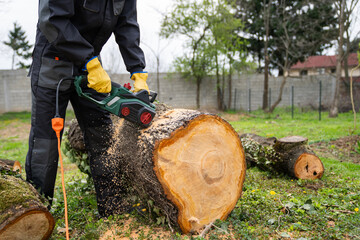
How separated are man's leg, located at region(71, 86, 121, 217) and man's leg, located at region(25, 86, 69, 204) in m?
0.23

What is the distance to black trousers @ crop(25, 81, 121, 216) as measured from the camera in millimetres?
2117

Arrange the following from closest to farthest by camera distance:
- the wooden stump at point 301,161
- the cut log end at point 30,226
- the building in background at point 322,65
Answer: the cut log end at point 30,226, the wooden stump at point 301,161, the building in background at point 322,65

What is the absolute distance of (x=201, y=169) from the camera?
202 cm

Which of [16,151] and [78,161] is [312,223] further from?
[16,151]

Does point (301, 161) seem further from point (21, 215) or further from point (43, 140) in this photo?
point (21, 215)

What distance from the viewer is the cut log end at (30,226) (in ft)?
5.33

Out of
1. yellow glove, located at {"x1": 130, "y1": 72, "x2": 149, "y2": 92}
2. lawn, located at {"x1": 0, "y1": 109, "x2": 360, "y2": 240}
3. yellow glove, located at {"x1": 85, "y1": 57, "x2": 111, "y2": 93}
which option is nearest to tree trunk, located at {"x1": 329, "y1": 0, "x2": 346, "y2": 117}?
lawn, located at {"x1": 0, "y1": 109, "x2": 360, "y2": 240}

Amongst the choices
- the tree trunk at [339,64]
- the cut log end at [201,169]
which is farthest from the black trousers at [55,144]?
the tree trunk at [339,64]

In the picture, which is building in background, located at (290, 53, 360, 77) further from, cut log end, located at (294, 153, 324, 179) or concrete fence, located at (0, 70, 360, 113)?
cut log end, located at (294, 153, 324, 179)

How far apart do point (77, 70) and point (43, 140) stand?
59 centimetres

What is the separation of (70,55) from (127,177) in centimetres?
106

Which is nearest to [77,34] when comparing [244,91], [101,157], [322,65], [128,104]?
[128,104]

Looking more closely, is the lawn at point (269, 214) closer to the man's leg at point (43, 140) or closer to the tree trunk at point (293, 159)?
the tree trunk at point (293, 159)

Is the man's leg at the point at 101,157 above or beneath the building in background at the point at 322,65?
beneath
